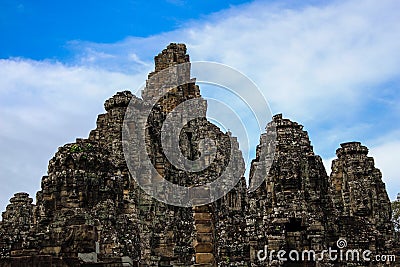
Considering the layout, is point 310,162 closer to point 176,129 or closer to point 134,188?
point 134,188

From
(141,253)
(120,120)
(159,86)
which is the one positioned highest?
(159,86)

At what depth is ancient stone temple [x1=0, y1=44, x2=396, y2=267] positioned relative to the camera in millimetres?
15289

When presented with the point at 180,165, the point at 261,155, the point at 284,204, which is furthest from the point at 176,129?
the point at 284,204

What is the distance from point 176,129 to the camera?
31031mm

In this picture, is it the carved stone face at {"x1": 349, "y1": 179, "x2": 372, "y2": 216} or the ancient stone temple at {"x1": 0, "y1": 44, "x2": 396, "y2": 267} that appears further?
the carved stone face at {"x1": 349, "y1": 179, "x2": 372, "y2": 216}

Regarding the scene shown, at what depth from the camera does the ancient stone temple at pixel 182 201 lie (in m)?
15.3

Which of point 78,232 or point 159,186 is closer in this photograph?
Answer: point 78,232

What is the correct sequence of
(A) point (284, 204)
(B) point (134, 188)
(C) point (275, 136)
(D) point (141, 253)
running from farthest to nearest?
(B) point (134, 188) < (D) point (141, 253) < (C) point (275, 136) < (A) point (284, 204)

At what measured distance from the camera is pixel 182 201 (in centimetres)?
2850

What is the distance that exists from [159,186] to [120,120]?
3.52m

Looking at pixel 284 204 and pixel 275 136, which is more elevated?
pixel 275 136

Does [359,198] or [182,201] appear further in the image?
[182,201]

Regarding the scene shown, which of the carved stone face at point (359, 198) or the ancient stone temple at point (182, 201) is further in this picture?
the carved stone face at point (359, 198)

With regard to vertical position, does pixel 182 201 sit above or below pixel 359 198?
above
